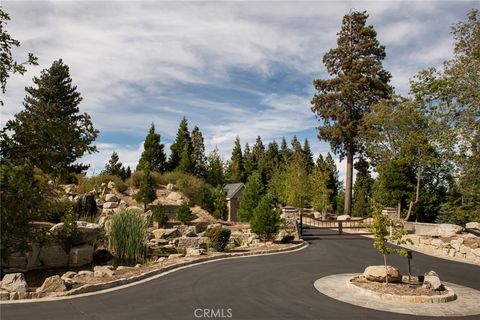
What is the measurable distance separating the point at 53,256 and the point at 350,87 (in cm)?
2902

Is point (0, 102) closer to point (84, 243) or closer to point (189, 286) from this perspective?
point (189, 286)

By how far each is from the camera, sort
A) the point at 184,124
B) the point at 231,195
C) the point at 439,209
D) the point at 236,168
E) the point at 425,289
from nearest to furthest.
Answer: the point at 425,289 < the point at 439,209 < the point at 231,195 < the point at 184,124 < the point at 236,168

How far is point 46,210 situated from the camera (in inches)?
212

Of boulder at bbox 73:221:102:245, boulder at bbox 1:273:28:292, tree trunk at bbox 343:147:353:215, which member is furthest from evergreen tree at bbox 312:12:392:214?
boulder at bbox 1:273:28:292

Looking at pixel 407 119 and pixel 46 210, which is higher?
pixel 407 119

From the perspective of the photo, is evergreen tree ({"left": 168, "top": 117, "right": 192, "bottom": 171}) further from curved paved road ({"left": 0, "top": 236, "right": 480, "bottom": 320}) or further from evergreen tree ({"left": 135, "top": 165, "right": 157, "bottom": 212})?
curved paved road ({"left": 0, "top": 236, "right": 480, "bottom": 320})

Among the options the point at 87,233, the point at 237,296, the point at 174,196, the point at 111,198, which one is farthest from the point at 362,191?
the point at 237,296

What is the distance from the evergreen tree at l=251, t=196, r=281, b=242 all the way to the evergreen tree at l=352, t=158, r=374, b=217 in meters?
11.5

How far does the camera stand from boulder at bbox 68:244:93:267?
61.9 feet

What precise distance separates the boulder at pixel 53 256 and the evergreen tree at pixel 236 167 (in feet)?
137

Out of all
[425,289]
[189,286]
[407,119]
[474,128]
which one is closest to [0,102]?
[189,286]

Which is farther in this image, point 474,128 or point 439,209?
point 439,209

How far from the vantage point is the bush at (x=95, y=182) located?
33.9m

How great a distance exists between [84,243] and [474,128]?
2068cm
